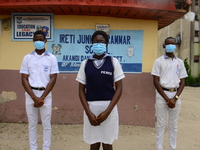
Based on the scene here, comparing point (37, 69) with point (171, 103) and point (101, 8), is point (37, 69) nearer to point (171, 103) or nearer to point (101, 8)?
point (101, 8)

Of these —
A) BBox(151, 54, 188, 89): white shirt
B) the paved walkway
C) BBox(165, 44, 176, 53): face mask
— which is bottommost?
the paved walkway

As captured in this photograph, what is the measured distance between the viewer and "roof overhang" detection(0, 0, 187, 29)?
4.26 m

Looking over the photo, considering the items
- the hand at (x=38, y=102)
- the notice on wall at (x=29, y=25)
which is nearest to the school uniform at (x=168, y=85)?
the hand at (x=38, y=102)

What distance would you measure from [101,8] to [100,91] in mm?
2468

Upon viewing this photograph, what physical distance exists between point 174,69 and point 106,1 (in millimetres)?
1893

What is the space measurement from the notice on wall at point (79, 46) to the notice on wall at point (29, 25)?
212 mm

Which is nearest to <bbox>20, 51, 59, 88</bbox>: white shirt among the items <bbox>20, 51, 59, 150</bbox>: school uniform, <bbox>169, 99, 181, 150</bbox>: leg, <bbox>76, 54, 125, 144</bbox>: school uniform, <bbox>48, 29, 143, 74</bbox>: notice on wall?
<bbox>20, 51, 59, 150</bbox>: school uniform

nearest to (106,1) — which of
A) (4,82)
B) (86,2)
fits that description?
(86,2)

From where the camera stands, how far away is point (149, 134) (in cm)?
476

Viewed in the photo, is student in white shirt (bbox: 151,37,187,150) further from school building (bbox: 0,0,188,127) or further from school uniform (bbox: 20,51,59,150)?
school uniform (bbox: 20,51,59,150)

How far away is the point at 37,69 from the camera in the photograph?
3275 mm

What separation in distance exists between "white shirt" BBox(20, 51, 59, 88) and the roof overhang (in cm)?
146

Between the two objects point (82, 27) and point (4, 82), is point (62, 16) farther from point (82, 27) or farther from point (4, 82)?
point (4, 82)

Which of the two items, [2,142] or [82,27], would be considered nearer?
[2,142]
